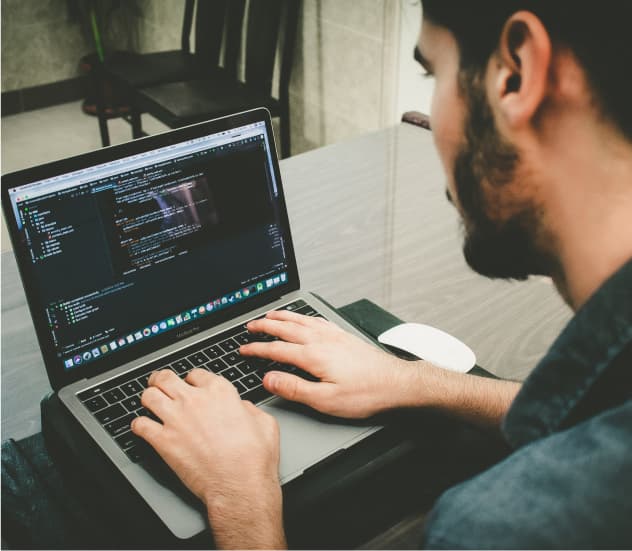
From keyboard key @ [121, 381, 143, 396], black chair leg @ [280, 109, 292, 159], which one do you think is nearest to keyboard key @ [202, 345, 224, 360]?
keyboard key @ [121, 381, 143, 396]

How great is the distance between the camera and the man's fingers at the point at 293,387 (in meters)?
0.86

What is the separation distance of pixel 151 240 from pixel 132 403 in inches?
8.2

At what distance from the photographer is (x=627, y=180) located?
1.93 feet

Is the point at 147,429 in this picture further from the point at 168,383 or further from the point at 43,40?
the point at 43,40

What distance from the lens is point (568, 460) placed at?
50 cm

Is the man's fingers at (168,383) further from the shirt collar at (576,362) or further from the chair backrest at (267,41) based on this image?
the chair backrest at (267,41)

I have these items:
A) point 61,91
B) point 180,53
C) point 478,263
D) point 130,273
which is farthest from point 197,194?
point 61,91

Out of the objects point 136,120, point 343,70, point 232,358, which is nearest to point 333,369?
point 232,358

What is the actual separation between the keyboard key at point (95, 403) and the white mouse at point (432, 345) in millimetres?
387

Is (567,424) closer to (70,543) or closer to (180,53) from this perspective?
(70,543)

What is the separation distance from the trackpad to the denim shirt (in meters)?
0.25

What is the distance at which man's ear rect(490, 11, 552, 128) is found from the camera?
567 mm

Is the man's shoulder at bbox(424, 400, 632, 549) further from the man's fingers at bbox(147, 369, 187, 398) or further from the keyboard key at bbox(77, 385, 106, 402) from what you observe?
the keyboard key at bbox(77, 385, 106, 402)

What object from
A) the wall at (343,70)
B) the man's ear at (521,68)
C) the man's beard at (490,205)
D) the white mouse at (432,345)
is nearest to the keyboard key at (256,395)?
the white mouse at (432,345)
